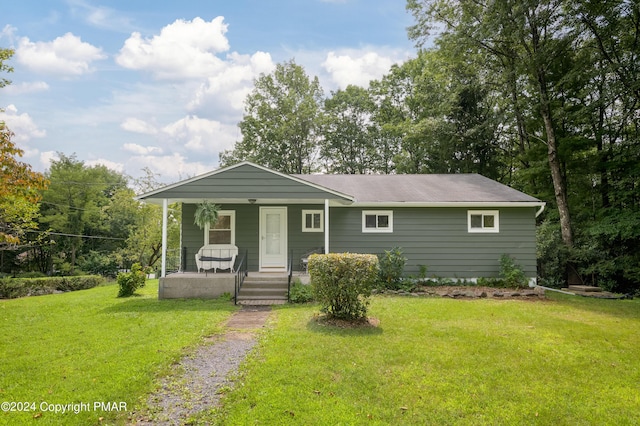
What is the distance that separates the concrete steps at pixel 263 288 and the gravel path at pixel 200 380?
2953 mm

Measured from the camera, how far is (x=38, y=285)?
1838 centimetres

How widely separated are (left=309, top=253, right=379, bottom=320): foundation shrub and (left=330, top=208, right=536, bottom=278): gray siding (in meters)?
5.36

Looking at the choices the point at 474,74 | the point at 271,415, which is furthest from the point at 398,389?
the point at 474,74

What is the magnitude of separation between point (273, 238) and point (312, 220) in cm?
145

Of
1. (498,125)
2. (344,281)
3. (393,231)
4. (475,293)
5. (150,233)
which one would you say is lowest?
(475,293)

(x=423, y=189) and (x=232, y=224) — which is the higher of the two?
(x=423, y=189)

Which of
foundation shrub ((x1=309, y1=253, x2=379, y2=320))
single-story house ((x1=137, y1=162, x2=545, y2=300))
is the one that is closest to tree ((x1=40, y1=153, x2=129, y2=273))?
single-story house ((x1=137, y1=162, x2=545, y2=300))

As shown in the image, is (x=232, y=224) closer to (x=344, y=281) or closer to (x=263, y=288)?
(x=263, y=288)

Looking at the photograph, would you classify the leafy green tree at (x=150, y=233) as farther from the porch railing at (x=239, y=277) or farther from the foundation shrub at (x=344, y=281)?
the foundation shrub at (x=344, y=281)

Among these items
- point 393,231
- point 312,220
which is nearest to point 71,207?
point 312,220

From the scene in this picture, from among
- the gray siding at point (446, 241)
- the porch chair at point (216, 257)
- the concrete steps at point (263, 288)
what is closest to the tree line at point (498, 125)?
the gray siding at point (446, 241)

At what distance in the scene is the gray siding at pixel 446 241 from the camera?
12172mm

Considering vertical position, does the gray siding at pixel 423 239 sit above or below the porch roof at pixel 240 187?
below

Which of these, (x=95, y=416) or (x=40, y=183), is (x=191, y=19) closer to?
(x=40, y=183)
